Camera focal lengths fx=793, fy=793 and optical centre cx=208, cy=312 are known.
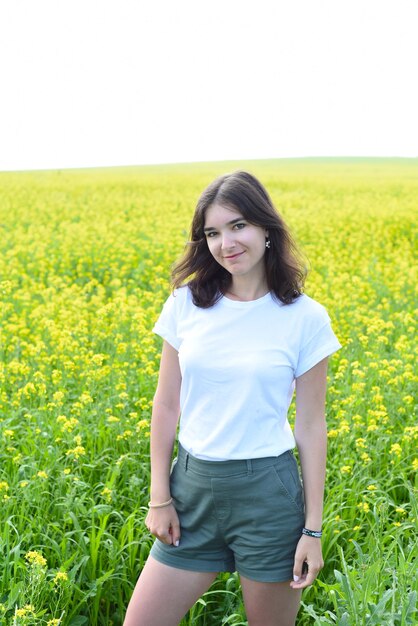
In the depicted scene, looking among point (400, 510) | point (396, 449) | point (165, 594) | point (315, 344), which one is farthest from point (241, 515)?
point (396, 449)

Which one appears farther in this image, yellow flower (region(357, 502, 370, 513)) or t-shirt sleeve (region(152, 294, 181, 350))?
yellow flower (region(357, 502, 370, 513))

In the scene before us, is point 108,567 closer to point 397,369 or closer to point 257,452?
point 257,452

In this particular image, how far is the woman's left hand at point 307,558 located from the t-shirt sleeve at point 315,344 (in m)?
0.54

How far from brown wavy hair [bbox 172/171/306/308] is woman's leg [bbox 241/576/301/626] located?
0.95 metres

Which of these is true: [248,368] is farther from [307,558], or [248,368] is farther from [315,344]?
[307,558]

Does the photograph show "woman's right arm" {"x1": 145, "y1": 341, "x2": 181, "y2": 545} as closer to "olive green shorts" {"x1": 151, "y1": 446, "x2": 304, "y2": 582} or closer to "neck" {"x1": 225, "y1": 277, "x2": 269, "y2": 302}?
"olive green shorts" {"x1": 151, "y1": 446, "x2": 304, "y2": 582}

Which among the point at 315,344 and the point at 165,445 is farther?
the point at 165,445

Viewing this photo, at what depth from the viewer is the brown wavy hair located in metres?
2.58

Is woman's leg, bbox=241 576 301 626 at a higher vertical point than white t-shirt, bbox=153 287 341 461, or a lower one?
lower

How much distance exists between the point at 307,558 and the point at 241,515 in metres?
0.25

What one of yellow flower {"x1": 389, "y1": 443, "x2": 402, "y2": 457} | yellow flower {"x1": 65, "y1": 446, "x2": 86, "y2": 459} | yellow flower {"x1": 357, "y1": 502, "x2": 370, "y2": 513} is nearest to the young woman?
yellow flower {"x1": 357, "y1": 502, "x2": 370, "y2": 513}

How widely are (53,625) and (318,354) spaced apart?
5.58 feet

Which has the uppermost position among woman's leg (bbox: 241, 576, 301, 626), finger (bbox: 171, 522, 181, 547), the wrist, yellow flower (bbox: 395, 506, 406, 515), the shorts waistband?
the shorts waistband

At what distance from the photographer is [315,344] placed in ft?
8.46
